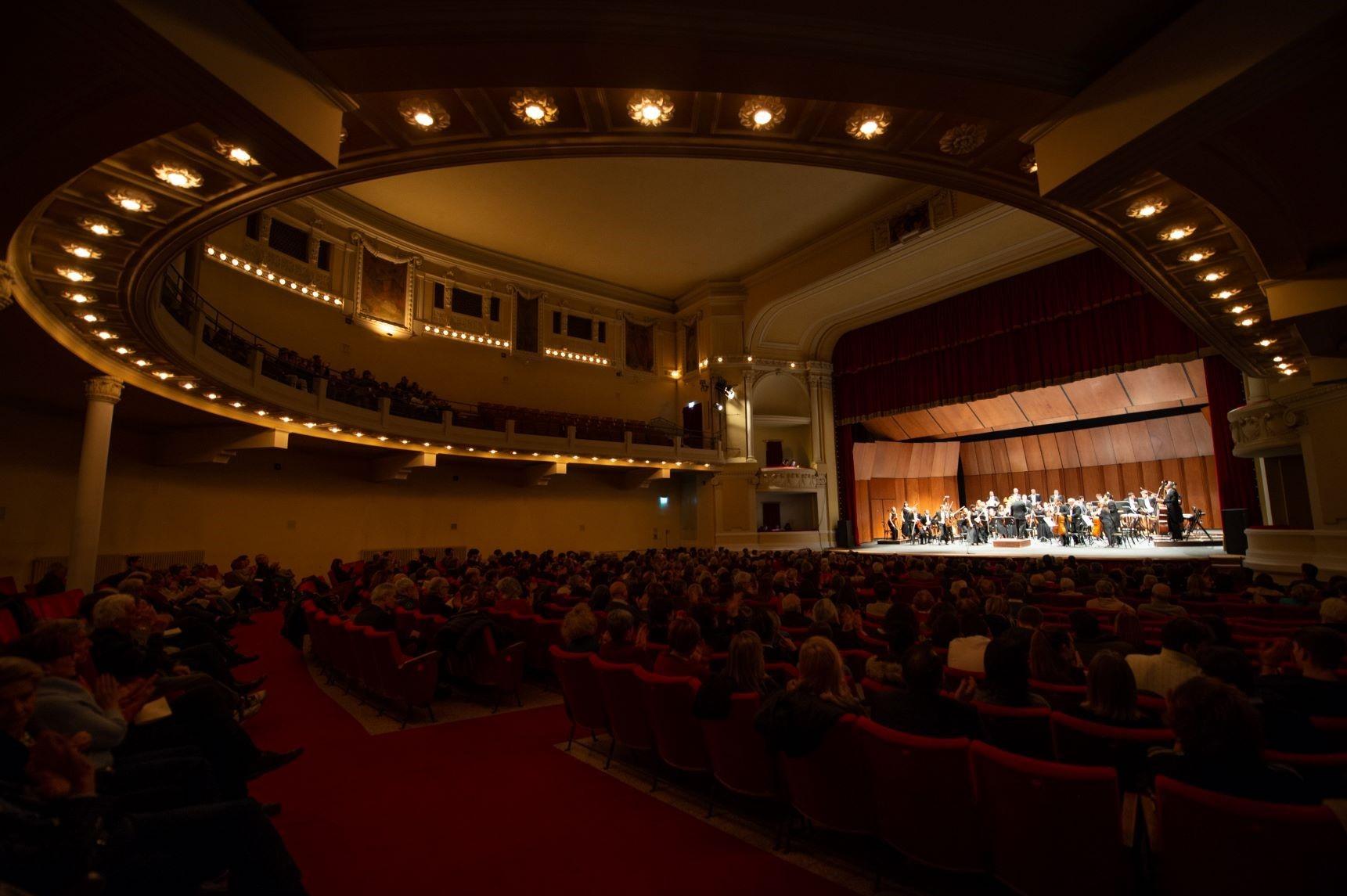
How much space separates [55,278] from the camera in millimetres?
5562

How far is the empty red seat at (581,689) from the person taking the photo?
14.0 feet

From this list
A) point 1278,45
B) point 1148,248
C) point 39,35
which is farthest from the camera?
point 1148,248

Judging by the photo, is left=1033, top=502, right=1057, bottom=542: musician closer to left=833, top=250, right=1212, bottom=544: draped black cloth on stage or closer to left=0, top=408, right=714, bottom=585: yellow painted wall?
left=833, top=250, right=1212, bottom=544: draped black cloth on stage

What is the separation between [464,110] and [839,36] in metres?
2.28

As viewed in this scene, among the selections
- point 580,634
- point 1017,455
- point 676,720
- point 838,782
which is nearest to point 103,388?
point 580,634

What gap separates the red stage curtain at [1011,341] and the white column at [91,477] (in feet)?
62.5

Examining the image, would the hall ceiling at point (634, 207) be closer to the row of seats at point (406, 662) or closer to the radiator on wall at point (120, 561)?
the radiator on wall at point (120, 561)

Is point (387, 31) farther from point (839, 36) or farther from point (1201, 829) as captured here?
point (1201, 829)

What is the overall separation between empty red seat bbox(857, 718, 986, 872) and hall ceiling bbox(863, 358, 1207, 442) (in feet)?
56.1

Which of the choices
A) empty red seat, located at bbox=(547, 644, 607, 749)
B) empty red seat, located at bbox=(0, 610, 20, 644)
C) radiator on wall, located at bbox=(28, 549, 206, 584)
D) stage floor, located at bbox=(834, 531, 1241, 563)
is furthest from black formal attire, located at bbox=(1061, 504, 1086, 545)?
radiator on wall, located at bbox=(28, 549, 206, 584)

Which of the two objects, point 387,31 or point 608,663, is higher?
point 387,31

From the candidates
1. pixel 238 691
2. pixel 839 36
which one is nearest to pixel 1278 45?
pixel 839 36

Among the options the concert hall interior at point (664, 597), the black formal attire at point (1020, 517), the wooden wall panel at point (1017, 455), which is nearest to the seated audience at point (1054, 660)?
the concert hall interior at point (664, 597)

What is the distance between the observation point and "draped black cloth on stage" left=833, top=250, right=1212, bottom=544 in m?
15.1
